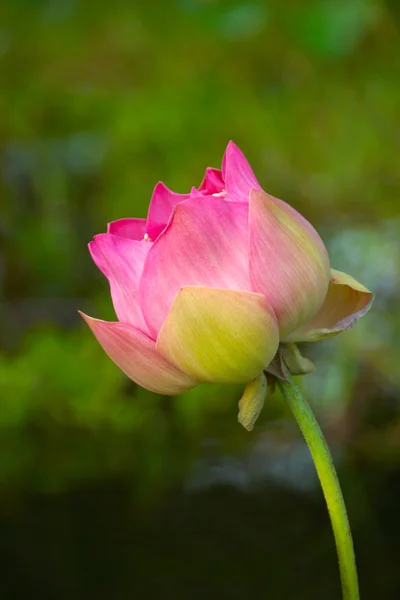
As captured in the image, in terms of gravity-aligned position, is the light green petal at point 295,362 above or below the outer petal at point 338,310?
below

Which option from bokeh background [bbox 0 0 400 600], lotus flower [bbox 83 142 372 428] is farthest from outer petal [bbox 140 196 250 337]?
bokeh background [bbox 0 0 400 600]

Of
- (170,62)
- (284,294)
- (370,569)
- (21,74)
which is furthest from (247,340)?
(21,74)

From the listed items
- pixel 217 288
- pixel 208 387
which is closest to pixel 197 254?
pixel 217 288

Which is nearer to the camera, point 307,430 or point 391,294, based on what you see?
point 307,430

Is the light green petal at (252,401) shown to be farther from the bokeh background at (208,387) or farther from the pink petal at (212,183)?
the bokeh background at (208,387)

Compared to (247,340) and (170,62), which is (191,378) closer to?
(247,340)

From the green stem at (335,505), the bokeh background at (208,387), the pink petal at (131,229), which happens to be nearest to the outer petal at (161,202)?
the pink petal at (131,229)
